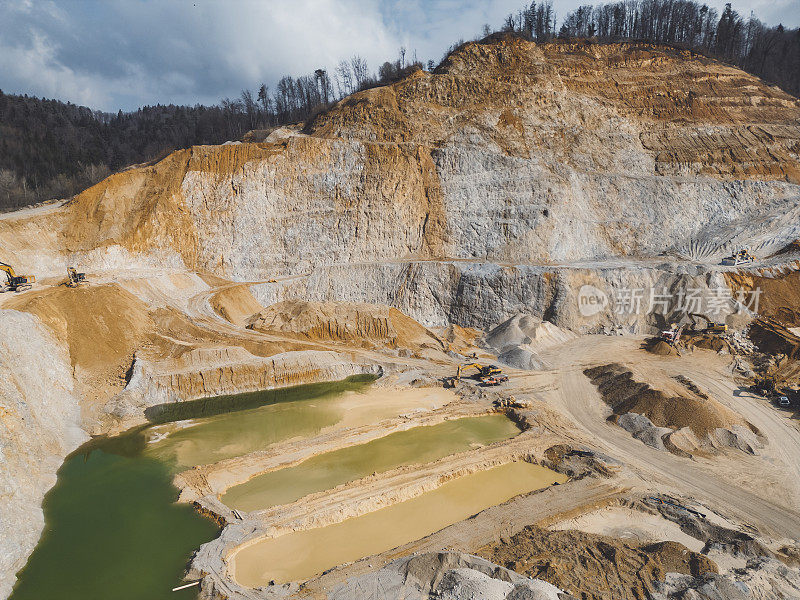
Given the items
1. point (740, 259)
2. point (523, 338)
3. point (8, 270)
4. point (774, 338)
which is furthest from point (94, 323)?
point (740, 259)

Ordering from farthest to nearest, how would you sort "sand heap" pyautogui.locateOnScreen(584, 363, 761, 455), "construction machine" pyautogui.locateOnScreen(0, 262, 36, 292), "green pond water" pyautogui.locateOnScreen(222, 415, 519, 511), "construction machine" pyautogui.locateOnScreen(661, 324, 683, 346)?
"construction machine" pyautogui.locateOnScreen(661, 324, 683, 346) < "construction machine" pyautogui.locateOnScreen(0, 262, 36, 292) < "sand heap" pyautogui.locateOnScreen(584, 363, 761, 455) < "green pond water" pyautogui.locateOnScreen(222, 415, 519, 511)

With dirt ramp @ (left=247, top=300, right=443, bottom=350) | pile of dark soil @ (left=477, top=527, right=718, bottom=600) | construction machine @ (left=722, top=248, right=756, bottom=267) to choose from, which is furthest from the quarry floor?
construction machine @ (left=722, top=248, right=756, bottom=267)

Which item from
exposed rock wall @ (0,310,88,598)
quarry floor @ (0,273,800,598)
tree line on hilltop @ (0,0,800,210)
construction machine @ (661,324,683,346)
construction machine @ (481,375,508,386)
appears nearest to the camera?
exposed rock wall @ (0,310,88,598)

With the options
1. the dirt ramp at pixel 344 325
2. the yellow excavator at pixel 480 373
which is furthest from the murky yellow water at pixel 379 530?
the dirt ramp at pixel 344 325

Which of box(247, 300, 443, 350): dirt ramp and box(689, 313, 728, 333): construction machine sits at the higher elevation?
box(247, 300, 443, 350): dirt ramp

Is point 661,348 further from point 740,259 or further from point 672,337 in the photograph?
point 740,259

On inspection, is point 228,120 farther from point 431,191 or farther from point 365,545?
point 365,545

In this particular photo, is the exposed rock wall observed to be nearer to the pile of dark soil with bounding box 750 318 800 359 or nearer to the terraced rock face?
the terraced rock face
